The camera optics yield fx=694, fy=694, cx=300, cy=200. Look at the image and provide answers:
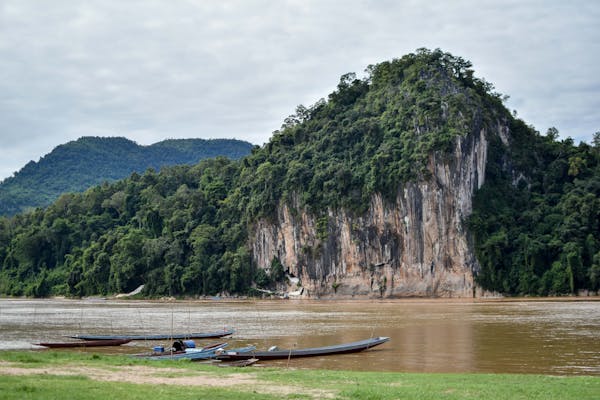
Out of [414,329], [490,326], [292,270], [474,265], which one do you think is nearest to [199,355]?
[414,329]

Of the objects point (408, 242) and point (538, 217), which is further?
point (538, 217)

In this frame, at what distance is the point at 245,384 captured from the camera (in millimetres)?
18672

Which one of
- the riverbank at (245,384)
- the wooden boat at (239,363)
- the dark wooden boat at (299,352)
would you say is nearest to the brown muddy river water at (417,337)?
the dark wooden boat at (299,352)

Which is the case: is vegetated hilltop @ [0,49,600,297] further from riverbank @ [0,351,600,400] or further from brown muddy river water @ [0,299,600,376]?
riverbank @ [0,351,600,400]

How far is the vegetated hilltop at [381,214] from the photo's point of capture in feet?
298

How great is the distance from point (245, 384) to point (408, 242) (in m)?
77.0

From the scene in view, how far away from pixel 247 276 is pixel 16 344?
73.6 metres

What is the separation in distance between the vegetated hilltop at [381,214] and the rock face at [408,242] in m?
0.18

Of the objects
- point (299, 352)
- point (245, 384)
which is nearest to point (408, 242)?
point (299, 352)

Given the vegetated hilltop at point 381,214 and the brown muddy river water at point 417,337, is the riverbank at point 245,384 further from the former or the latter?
the vegetated hilltop at point 381,214

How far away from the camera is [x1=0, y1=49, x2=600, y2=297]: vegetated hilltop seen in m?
90.8

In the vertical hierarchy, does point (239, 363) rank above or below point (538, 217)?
below

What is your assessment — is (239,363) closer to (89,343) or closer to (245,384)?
(245,384)

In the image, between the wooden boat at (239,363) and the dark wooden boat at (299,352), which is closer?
the wooden boat at (239,363)
